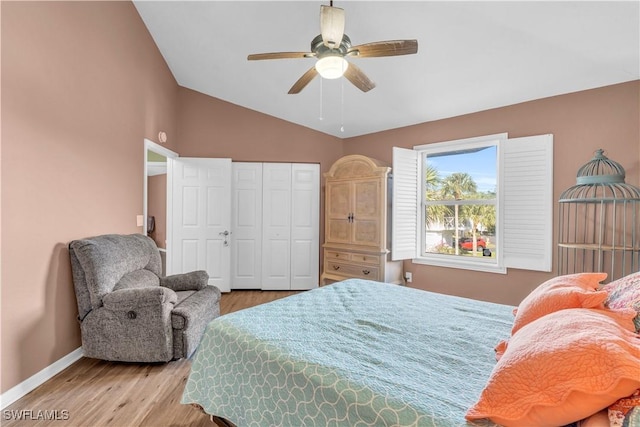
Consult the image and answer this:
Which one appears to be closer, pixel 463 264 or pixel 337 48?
pixel 337 48

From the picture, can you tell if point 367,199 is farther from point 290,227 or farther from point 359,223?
point 290,227

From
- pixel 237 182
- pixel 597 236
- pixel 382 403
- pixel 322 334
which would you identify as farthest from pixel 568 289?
pixel 237 182

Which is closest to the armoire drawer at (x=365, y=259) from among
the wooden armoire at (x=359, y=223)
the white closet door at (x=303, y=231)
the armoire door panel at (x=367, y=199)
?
the wooden armoire at (x=359, y=223)

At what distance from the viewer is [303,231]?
4734mm

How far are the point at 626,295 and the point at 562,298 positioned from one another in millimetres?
193

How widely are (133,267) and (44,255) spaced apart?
693mm

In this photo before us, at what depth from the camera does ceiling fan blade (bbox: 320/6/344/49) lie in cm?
162

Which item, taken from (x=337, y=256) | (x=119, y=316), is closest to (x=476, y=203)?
(x=337, y=256)

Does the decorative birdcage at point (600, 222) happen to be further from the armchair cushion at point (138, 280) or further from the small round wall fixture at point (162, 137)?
the small round wall fixture at point (162, 137)

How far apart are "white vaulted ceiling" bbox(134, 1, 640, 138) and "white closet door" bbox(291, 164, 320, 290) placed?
3.70ft

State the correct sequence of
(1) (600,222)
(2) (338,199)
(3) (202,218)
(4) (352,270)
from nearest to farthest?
(1) (600,222)
(4) (352,270)
(2) (338,199)
(3) (202,218)

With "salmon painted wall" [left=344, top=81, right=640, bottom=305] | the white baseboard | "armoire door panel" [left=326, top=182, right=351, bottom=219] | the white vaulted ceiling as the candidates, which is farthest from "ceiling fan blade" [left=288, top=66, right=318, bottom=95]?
the white baseboard

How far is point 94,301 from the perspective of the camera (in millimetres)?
2301

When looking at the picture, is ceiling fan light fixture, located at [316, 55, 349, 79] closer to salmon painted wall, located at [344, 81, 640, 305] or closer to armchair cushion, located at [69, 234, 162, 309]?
armchair cushion, located at [69, 234, 162, 309]
